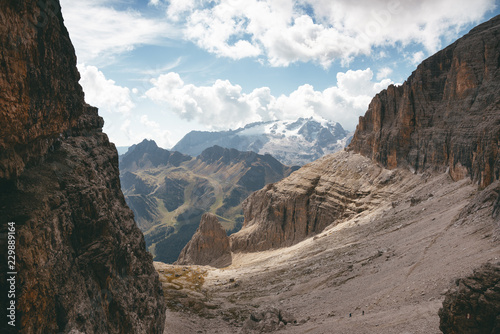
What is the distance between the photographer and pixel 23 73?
20.2 metres

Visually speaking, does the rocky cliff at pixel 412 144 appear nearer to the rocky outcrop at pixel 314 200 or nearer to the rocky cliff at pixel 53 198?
the rocky outcrop at pixel 314 200

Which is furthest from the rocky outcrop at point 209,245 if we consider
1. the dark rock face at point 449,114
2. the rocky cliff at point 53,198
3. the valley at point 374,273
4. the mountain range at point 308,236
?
the rocky cliff at point 53,198

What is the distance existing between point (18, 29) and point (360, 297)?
164 feet

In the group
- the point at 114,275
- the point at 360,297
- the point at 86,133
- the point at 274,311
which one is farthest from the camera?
the point at 274,311

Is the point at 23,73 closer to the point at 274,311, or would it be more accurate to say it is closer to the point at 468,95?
the point at 274,311

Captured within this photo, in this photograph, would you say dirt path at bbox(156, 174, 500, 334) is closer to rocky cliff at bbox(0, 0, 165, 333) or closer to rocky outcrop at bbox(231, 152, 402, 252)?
rocky outcrop at bbox(231, 152, 402, 252)

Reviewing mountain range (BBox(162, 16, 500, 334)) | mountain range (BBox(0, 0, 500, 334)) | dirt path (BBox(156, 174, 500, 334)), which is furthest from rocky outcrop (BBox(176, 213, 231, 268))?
dirt path (BBox(156, 174, 500, 334))

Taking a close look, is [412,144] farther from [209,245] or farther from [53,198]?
[53,198]

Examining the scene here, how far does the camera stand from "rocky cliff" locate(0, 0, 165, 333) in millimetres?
19812

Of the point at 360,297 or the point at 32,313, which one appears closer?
the point at 32,313

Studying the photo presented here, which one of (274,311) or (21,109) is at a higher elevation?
(21,109)

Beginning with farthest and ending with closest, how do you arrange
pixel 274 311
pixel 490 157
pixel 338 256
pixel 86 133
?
pixel 338 256 → pixel 490 157 → pixel 274 311 → pixel 86 133

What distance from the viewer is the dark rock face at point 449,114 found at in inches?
2758

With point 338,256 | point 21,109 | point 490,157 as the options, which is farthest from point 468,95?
point 21,109
